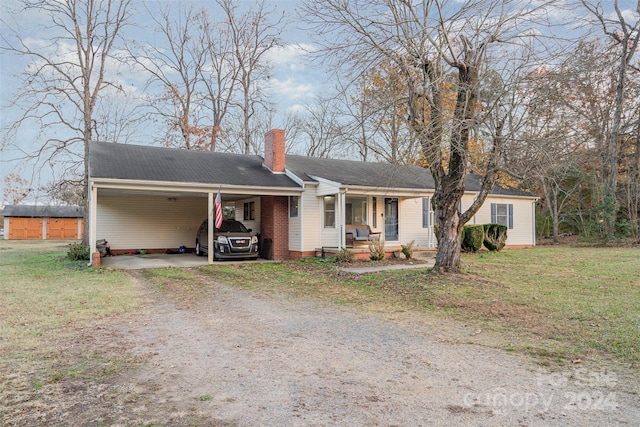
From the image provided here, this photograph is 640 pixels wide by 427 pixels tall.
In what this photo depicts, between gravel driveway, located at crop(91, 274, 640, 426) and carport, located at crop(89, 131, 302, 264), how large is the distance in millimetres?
8266

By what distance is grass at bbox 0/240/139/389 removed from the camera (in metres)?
4.31

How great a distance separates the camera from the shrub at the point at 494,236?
58.0 ft

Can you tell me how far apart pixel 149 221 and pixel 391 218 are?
10.5 m

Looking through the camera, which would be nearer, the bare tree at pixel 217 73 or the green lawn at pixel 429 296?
Result: the green lawn at pixel 429 296

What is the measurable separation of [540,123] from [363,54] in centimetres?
412

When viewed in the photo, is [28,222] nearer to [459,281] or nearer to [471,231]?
[471,231]

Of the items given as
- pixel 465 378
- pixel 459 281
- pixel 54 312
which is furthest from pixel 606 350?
pixel 54 312

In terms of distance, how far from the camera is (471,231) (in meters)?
16.8

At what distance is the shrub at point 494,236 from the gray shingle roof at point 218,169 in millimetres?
2118

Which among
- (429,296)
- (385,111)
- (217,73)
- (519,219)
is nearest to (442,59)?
(385,111)

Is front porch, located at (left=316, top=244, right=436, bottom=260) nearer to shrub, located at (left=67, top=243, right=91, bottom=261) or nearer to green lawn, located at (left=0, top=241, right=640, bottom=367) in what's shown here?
green lawn, located at (left=0, top=241, right=640, bottom=367)

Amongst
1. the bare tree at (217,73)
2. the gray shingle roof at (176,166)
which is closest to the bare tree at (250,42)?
the bare tree at (217,73)

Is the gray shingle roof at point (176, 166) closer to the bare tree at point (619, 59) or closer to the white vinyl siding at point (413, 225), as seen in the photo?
the white vinyl siding at point (413, 225)

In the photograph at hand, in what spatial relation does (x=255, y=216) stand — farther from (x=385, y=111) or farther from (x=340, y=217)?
(x=385, y=111)
